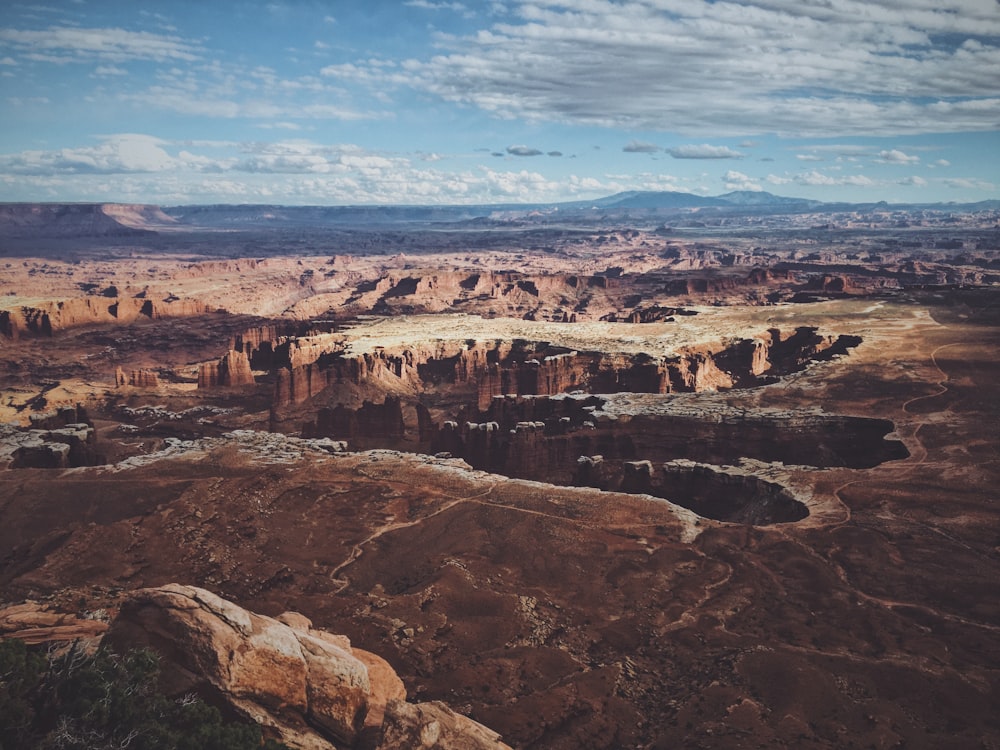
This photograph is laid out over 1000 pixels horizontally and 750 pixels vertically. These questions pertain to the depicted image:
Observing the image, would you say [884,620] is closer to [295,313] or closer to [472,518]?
[472,518]

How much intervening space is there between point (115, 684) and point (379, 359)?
6706cm

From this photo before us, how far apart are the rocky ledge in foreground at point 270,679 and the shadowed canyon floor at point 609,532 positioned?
4192 millimetres

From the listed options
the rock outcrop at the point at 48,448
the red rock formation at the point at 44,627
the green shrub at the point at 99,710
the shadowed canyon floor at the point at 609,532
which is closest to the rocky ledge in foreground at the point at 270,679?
the green shrub at the point at 99,710

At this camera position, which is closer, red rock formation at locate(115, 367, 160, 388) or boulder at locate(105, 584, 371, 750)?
boulder at locate(105, 584, 371, 750)

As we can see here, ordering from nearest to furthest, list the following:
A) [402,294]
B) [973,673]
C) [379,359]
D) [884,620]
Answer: [973,673]
[884,620]
[379,359]
[402,294]

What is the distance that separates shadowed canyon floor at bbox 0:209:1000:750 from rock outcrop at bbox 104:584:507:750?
425 cm

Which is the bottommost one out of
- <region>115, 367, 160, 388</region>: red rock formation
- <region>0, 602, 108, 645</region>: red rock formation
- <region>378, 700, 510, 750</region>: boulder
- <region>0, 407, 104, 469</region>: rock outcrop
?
<region>115, 367, 160, 388</region>: red rock formation

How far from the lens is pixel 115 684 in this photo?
45.0ft

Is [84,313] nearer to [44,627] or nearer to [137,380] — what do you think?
[137,380]

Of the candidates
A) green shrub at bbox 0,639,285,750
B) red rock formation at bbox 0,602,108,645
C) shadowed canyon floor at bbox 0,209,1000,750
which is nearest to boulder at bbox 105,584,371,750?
green shrub at bbox 0,639,285,750

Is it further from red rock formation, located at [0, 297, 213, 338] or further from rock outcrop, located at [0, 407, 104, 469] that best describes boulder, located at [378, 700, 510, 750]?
red rock formation, located at [0, 297, 213, 338]

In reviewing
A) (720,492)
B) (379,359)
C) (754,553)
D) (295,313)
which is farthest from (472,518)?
(295,313)

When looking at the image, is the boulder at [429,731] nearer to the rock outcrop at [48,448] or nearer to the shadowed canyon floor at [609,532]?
the shadowed canyon floor at [609,532]

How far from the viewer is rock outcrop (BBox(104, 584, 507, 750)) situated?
49.0 feet
